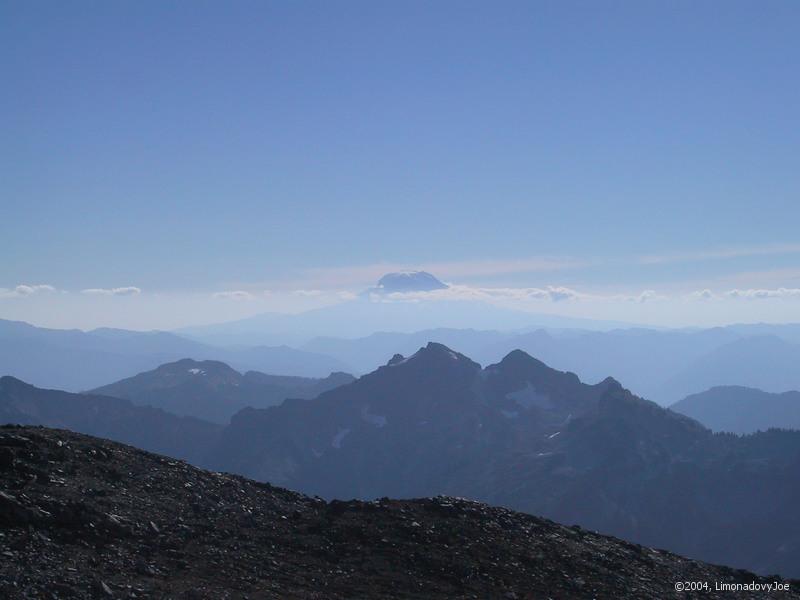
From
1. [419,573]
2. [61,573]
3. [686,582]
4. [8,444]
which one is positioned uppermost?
[8,444]

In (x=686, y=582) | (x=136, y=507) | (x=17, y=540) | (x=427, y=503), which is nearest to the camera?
(x=17, y=540)

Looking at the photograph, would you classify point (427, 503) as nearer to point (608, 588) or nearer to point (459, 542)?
point (459, 542)

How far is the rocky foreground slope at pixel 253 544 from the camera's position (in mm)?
22859

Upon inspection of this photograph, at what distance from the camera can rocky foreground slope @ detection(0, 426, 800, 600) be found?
22.9m

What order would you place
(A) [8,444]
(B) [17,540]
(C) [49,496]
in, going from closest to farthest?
1. (B) [17,540]
2. (C) [49,496]
3. (A) [8,444]

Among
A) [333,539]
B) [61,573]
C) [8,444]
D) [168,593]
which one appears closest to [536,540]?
[333,539]

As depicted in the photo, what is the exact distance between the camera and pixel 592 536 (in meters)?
37.8

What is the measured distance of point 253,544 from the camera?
28.0 m

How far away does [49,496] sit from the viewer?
86.6 feet

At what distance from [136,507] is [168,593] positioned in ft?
27.1

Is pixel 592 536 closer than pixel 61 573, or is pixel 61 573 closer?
pixel 61 573

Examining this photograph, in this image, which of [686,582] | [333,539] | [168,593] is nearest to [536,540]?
[686,582]

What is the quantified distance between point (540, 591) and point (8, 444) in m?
25.1

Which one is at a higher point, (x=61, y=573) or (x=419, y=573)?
(x=61, y=573)
